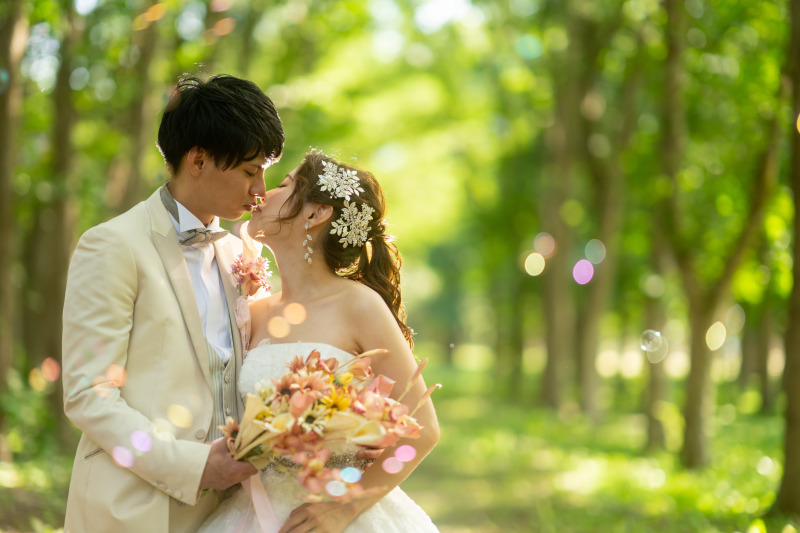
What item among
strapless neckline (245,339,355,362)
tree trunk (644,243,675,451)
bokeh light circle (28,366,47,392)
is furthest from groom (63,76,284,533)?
tree trunk (644,243,675,451)

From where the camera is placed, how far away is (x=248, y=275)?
3.70m

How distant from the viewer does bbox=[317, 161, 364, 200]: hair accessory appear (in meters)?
3.72

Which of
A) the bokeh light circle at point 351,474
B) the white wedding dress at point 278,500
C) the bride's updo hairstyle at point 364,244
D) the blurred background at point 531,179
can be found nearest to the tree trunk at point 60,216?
the blurred background at point 531,179

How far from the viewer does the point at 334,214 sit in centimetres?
375

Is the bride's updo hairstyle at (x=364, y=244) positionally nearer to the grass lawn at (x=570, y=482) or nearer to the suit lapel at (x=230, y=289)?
the suit lapel at (x=230, y=289)

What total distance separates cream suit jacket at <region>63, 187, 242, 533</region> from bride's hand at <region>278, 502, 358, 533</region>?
442 mm

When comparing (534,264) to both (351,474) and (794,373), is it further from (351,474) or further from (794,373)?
(351,474)

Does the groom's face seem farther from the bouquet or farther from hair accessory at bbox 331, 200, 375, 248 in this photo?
the bouquet

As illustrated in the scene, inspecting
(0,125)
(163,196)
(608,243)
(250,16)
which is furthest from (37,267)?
(163,196)

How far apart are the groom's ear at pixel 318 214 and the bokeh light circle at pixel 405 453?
109 centimetres

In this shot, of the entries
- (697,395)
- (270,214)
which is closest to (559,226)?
(697,395)

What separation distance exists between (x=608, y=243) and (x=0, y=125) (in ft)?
39.2

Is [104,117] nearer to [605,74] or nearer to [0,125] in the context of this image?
[0,125]

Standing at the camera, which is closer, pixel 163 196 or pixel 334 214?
pixel 163 196
